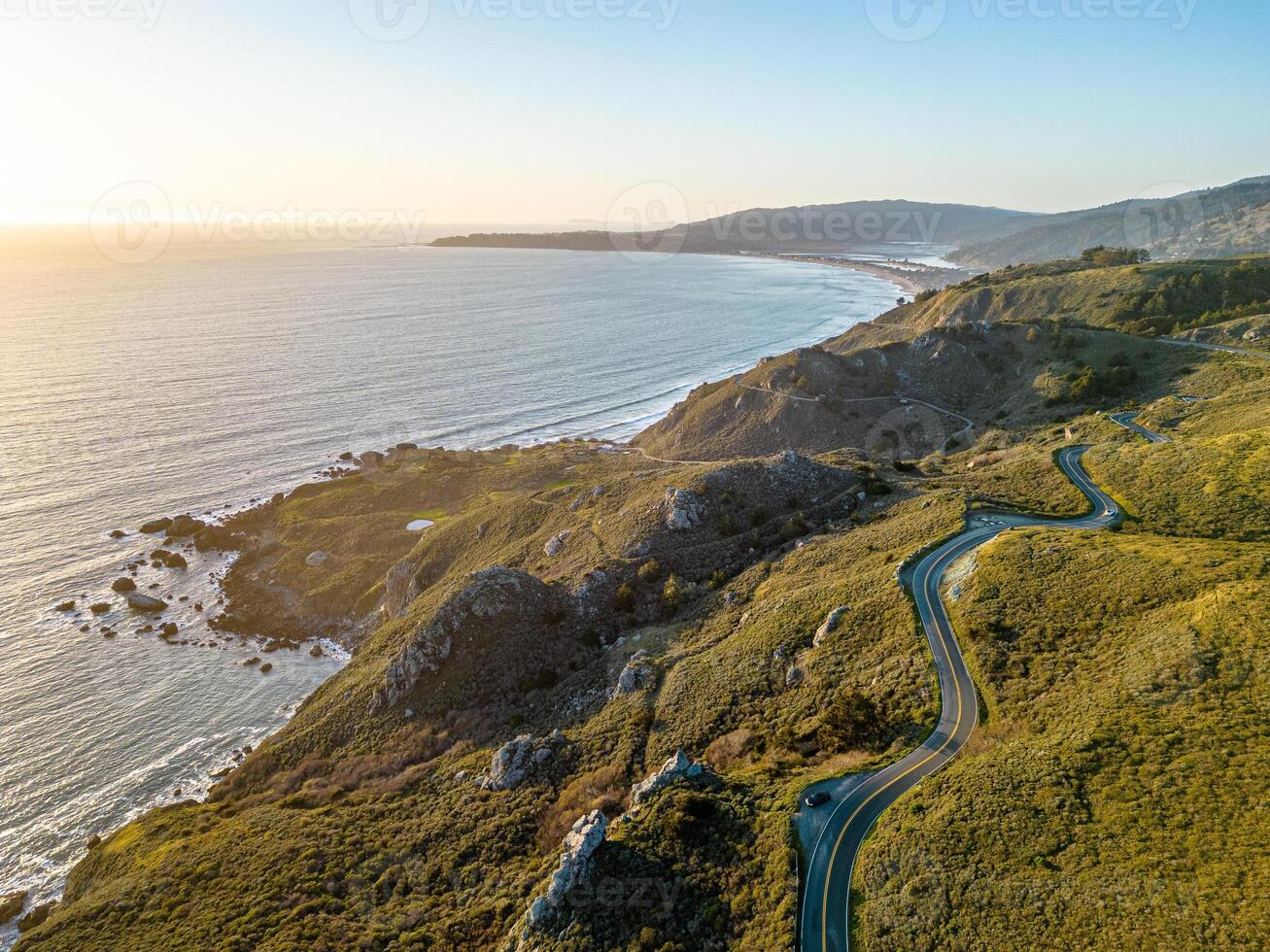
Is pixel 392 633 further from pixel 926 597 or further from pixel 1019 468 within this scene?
pixel 1019 468

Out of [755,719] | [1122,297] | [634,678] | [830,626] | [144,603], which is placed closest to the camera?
[755,719]

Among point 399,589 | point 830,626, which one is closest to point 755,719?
point 830,626

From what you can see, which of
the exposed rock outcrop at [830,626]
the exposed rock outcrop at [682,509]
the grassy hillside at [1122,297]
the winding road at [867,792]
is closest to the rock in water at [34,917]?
the winding road at [867,792]

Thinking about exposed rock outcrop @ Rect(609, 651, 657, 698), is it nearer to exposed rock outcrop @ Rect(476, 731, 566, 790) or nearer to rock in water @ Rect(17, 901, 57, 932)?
exposed rock outcrop @ Rect(476, 731, 566, 790)

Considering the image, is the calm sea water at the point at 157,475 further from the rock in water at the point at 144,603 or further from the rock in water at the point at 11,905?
the rock in water at the point at 144,603

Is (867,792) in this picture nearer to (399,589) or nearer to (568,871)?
(568,871)

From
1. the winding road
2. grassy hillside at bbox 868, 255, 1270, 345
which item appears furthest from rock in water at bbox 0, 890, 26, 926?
grassy hillside at bbox 868, 255, 1270, 345
